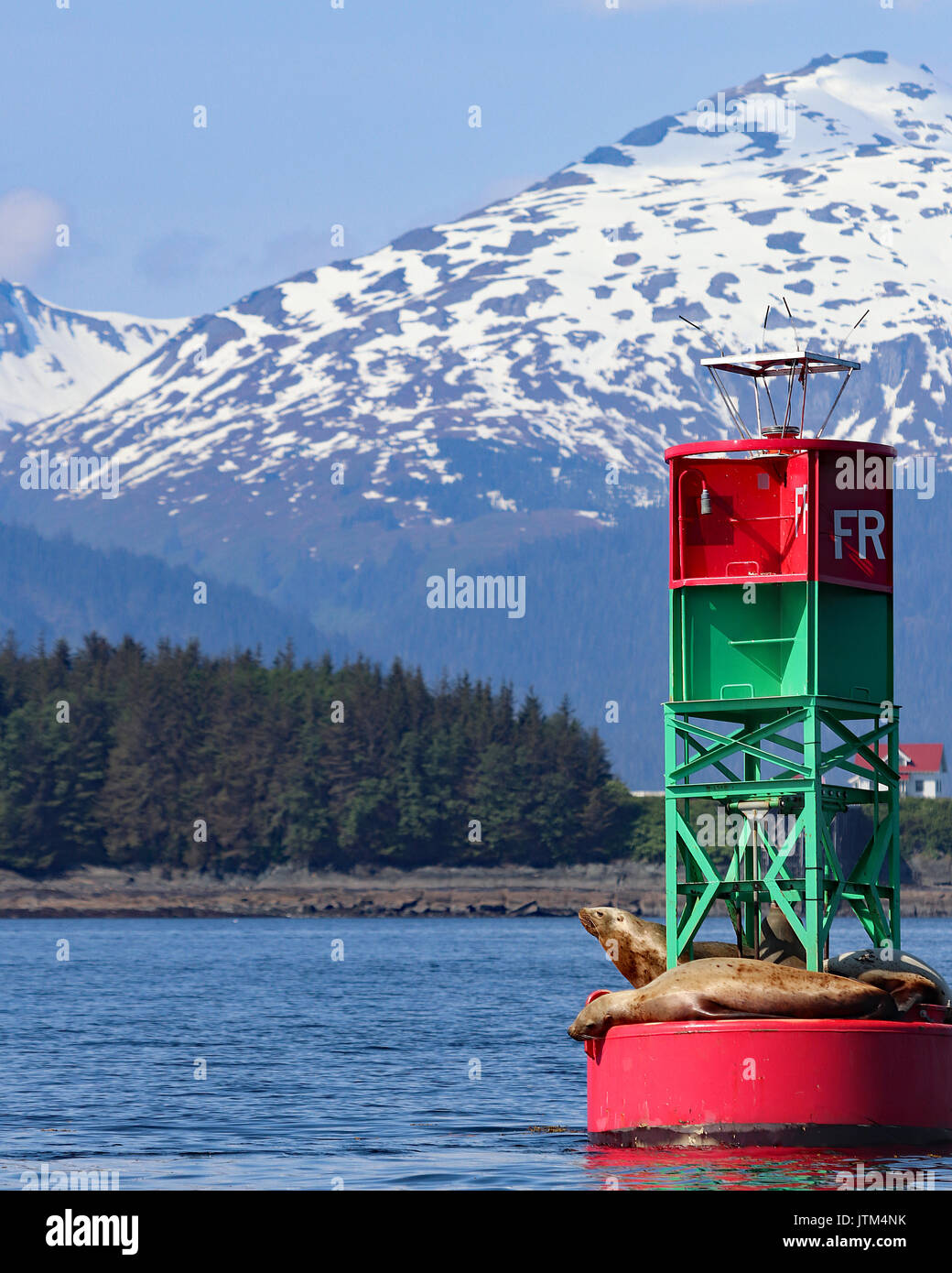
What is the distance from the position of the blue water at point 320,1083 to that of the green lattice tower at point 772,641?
4.86 meters

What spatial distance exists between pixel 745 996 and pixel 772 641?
19.1 feet

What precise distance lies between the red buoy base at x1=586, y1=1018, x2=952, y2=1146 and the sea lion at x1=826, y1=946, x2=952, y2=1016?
1418mm

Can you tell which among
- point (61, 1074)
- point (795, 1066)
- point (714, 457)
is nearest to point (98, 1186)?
point (795, 1066)

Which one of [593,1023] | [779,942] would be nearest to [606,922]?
[779,942]

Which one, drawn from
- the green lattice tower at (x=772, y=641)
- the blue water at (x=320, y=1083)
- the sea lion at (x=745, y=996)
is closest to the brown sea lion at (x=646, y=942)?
the green lattice tower at (x=772, y=641)

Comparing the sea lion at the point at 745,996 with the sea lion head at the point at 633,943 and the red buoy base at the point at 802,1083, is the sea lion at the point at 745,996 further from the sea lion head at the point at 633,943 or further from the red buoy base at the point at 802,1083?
the sea lion head at the point at 633,943

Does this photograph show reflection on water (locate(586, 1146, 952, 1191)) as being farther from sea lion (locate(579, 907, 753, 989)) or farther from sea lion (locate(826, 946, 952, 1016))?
sea lion (locate(579, 907, 753, 989))

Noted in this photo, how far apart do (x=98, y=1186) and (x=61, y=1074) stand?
75.0ft

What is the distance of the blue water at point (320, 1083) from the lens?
109 ft

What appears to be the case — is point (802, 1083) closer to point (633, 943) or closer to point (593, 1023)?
point (593, 1023)
